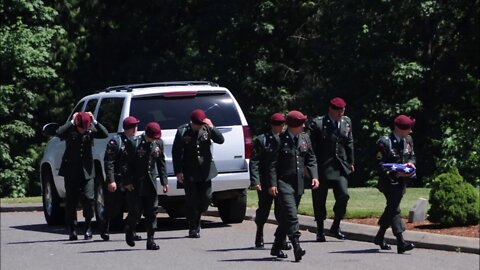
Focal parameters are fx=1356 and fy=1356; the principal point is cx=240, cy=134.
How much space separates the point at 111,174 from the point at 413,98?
2232 cm

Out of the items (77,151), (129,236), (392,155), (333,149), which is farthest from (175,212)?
(392,155)

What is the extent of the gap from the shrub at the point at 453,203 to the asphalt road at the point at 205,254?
110cm

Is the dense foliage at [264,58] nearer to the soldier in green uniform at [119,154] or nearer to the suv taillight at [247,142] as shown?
the suv taillight at [247,142]

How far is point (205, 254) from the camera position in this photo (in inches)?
611

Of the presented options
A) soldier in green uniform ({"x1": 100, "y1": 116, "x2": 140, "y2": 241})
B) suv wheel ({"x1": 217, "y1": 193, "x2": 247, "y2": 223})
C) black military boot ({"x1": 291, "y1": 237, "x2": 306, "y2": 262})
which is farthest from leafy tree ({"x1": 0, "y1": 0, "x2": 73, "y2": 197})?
black military boot ({"x1": 291, "y1": 237, "x2": 306, "y2": 262})

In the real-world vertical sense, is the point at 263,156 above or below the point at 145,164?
above

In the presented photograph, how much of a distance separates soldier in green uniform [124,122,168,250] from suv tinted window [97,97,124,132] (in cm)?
225

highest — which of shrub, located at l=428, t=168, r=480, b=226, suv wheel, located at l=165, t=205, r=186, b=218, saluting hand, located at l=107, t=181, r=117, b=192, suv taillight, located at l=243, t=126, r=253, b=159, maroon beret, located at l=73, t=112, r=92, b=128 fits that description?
maroon beret, located at l=73, t=112, r=92, b=128

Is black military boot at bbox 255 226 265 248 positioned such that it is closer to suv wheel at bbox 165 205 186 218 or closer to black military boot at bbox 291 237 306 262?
black military boot at bbox 291 237 306 262

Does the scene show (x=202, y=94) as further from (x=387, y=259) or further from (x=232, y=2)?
(x=232, y=2)

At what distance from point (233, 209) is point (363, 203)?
104 inches

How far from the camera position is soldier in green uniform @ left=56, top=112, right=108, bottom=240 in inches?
700

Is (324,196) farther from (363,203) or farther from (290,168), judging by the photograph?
(363,203)

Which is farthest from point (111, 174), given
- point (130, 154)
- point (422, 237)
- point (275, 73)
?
point (275, 73)
